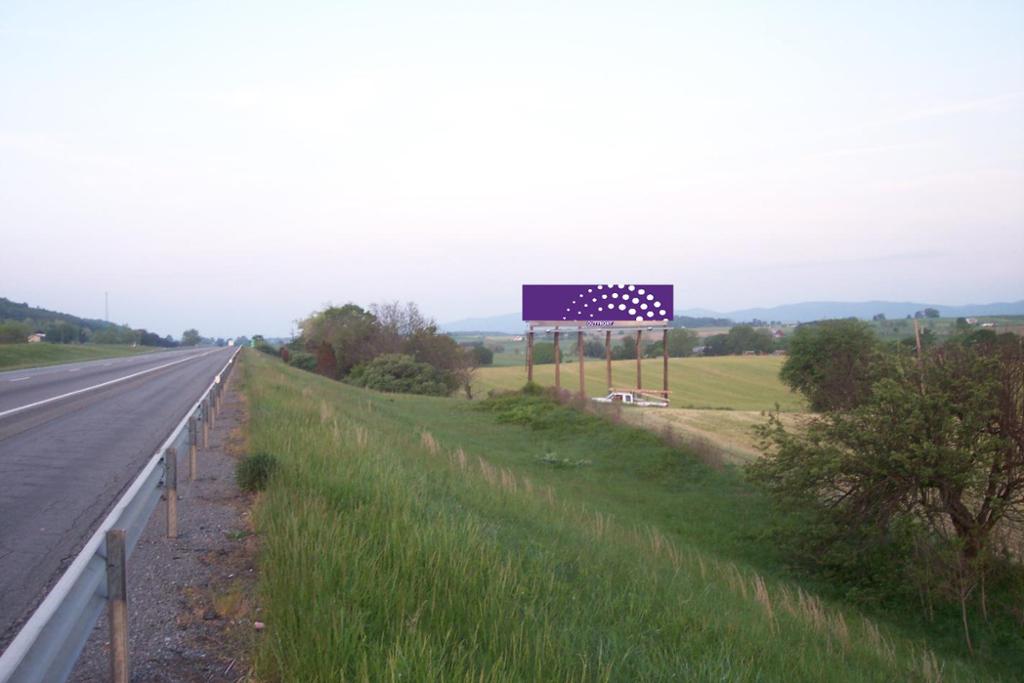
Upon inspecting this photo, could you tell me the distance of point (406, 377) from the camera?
6306 cm

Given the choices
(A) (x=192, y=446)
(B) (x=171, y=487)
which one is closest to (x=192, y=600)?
(B) (x=171, y=487)

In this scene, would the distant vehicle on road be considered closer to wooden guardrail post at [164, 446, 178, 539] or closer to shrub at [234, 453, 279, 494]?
shrub at [234, 453, 279, 494]

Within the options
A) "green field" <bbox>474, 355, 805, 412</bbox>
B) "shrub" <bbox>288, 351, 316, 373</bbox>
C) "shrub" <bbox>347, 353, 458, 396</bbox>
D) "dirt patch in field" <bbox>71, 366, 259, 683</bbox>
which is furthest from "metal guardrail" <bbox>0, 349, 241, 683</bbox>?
"shrub" <bbox>288, 351, 316, 373</bbox>

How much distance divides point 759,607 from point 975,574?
5815 millimetres

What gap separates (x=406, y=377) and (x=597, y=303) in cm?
2264

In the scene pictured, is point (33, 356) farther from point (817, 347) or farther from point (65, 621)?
point (65, 621)

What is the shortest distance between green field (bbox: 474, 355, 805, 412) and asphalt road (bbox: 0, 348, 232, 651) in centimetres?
3689

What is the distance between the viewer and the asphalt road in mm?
6352

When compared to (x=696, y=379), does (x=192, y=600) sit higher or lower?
higher

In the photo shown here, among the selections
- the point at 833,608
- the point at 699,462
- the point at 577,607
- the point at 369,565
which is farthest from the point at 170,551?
the point at 699,462

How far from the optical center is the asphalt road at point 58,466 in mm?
6352

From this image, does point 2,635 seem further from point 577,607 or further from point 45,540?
point 577,607

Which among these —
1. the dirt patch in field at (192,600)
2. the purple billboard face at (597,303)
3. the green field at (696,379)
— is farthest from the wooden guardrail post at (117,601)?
the green field at (696,379)

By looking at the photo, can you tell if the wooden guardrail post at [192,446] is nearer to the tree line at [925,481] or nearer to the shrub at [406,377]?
the tree line at [925,481]
